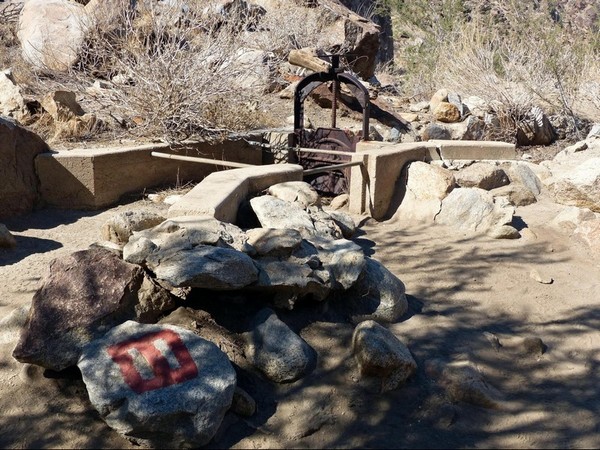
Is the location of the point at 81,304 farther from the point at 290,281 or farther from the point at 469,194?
the point at 469,194

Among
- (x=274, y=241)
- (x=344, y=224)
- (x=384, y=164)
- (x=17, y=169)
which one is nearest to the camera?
(x=274, y=241)

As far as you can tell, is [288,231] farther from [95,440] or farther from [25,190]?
[25,190]

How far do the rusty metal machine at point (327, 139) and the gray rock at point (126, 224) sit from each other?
10.0ft

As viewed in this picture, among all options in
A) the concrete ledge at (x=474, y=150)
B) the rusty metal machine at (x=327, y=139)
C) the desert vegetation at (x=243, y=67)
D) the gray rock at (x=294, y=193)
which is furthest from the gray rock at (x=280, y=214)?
the concrete ledge at (x=474, y=150)

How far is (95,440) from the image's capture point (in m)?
2.66

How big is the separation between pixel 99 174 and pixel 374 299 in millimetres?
2558

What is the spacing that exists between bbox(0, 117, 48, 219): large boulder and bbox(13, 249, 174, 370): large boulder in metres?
1.92

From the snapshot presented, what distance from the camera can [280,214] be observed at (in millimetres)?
4504

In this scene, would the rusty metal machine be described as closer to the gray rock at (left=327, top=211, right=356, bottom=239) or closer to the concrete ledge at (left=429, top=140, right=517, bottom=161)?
the concrete ledge at (left=429, top=140, right=517, bottom=161)

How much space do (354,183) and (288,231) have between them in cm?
221

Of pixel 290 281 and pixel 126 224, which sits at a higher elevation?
pixel 126 224

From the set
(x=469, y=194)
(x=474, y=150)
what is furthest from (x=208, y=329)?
(x=474, y=150)

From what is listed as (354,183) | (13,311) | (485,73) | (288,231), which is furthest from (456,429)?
(485,73)

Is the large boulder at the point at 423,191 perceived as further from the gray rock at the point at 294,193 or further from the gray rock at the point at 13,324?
the gray rock at the point at 13,324
